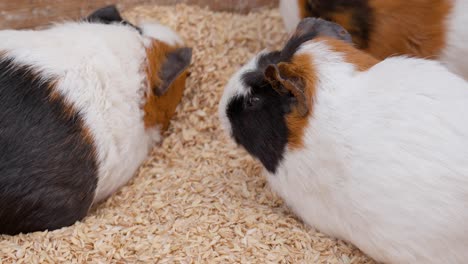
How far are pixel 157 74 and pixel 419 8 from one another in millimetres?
1306

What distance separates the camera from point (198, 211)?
2838 millimetres

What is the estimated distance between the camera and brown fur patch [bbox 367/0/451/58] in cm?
297

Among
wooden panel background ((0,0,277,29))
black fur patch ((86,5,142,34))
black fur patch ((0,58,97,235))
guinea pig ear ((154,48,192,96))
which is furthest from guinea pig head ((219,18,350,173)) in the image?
wooden panel background ((0,0,277,29))

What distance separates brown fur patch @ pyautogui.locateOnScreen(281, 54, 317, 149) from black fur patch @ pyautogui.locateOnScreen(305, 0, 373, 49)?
0.49 metres

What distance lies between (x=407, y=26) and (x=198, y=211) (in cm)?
130

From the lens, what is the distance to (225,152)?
3.27 m

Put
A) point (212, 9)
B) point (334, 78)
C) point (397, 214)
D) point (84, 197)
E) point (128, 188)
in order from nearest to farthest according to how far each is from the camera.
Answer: point (397, 214)
point (334, 78)
point (84, 197)
point (128, 188)
point (212, 9)

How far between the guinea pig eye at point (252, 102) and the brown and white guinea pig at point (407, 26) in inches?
24.1

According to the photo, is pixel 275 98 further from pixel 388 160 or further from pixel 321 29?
pixel 388 160

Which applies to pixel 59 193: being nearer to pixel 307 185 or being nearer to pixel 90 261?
pixel 90 261

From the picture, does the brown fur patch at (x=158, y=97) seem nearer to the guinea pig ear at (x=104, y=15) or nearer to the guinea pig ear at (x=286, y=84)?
the guinea pig ear at (x=104, y=15)

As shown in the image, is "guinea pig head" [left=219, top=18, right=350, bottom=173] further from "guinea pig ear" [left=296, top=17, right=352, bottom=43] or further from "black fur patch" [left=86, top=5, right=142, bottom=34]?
"black fur patch" [left=86, top=5, right=142, bottom=34]

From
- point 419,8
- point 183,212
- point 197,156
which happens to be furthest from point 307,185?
point 419,8

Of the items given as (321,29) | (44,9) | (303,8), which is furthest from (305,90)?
(44,9)
